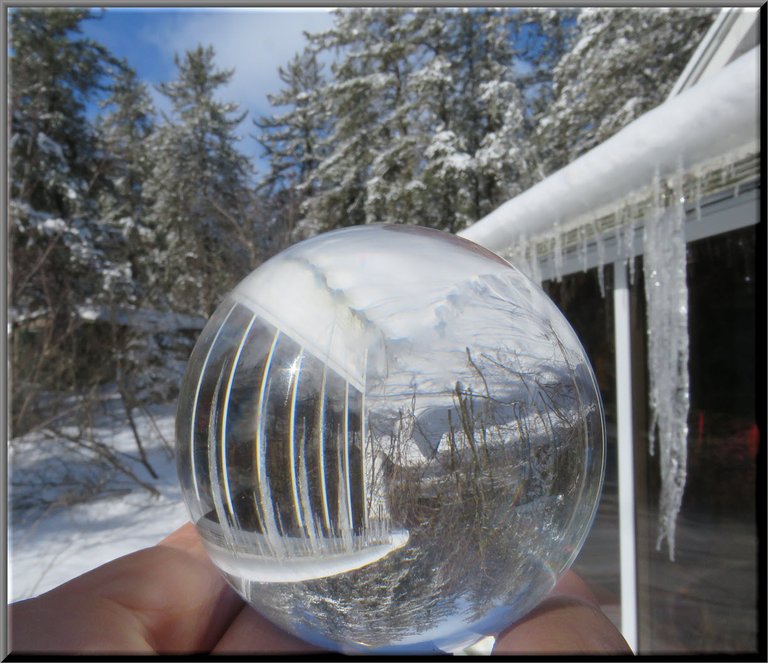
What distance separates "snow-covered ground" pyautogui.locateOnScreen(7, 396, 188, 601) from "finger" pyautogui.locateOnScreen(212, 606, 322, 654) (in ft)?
17.4

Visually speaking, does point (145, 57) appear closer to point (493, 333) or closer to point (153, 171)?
point (153, 171)

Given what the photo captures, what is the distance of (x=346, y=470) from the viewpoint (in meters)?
0.71

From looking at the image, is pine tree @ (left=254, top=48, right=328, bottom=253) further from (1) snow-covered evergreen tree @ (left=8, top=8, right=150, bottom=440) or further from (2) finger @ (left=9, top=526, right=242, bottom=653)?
(2) finger @ (left=9, top=526, right=242, bottom=653)

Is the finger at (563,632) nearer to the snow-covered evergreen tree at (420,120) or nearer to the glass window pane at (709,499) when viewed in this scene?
the glass window pane at (709,499)

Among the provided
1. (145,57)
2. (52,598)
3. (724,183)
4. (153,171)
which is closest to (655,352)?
(724,183)

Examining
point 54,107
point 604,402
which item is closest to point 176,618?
point 604,402

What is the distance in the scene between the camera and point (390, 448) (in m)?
0.71

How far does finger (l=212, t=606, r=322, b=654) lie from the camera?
927mm

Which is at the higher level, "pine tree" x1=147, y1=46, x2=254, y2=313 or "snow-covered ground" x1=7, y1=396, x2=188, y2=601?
"pine tree" x1=147, y1=46, x2=254, y2=313

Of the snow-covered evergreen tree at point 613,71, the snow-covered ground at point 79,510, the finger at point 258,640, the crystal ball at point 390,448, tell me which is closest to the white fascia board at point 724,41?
the crystal ball at point 390,448

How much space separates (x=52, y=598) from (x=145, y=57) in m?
13.7

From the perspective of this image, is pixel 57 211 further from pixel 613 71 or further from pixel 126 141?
pixel 613 71

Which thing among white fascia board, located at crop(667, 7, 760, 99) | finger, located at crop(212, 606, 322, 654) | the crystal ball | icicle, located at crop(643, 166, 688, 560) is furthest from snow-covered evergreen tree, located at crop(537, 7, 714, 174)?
finger, located at crop(212, 606, 322, 654)

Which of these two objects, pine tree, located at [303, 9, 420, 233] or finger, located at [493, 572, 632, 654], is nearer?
finger, located at [493, 572, 632, 654]
